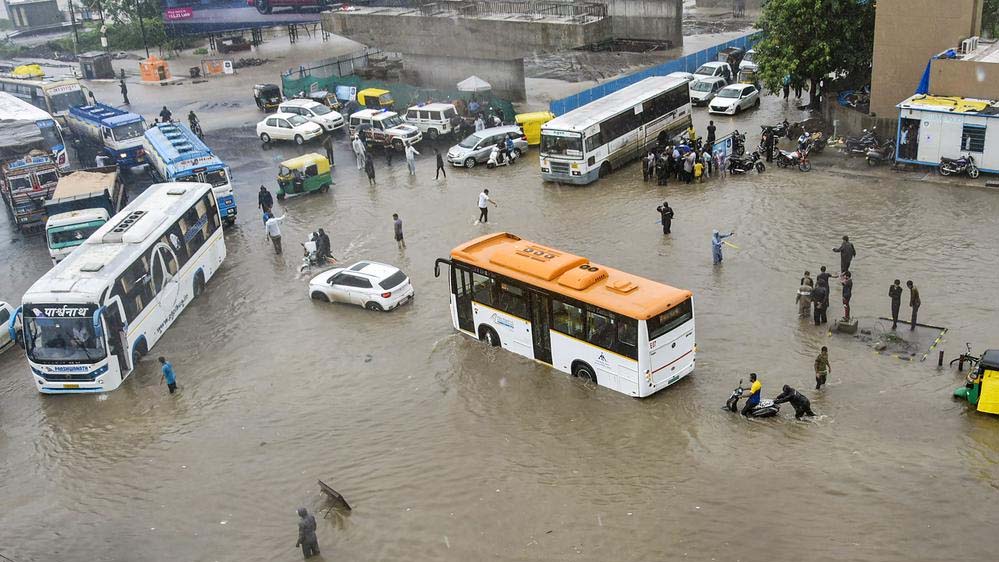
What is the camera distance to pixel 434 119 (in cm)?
4362

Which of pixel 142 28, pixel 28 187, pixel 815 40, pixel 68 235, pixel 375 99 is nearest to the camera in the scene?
pixel 68 235

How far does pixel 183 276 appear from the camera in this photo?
27.4 metres

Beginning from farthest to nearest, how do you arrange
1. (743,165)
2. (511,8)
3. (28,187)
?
(511,8) → (28,187) → (743,165)

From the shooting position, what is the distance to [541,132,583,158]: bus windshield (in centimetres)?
3450

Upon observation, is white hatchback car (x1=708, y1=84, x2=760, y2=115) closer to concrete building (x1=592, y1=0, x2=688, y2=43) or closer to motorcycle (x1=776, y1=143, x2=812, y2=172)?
motorcycle (x1=776, y1=143, x2=812, y2=172)

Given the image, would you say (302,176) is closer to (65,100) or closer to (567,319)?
(567,319)

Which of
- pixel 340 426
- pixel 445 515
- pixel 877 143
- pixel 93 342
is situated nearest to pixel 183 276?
pixel 93 342

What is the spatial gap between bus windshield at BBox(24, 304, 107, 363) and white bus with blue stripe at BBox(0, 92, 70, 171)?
21975 mm

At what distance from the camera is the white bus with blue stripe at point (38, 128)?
42406 mm

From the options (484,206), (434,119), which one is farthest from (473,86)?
(484,206)

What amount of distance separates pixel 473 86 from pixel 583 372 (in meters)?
29.7

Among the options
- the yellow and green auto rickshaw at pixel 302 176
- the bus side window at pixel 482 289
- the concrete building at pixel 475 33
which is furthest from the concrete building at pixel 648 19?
the bus side window at pixel 482 289

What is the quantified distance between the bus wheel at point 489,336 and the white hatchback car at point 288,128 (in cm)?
2526

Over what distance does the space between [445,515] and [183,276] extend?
1464cm
